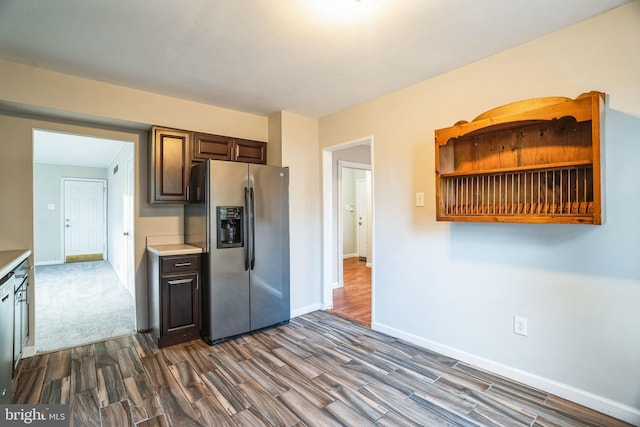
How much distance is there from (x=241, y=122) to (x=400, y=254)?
8.08ft

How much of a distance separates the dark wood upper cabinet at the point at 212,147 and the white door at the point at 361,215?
15.5 ft

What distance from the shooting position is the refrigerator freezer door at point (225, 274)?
2867mm

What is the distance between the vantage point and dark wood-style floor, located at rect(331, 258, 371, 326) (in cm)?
370

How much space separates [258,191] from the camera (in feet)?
10.4

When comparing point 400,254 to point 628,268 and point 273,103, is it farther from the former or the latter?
point 273,103

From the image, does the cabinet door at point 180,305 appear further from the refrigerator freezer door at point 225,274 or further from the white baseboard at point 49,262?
the white baseboard at point 49,262

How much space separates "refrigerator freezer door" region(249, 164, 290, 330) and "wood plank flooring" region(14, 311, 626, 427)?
0.44m

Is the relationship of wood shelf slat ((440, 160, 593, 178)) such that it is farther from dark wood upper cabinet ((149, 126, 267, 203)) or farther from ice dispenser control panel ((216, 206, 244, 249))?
dark wood upper cabinet ((149, 126, 267, 203))

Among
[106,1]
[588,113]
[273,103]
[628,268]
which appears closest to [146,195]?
[273,103]

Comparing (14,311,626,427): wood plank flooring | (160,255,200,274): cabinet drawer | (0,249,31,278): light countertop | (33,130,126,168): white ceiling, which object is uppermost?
(33,130,126,168): white ceiling

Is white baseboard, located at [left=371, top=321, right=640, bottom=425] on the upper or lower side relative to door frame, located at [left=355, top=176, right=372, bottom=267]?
lower

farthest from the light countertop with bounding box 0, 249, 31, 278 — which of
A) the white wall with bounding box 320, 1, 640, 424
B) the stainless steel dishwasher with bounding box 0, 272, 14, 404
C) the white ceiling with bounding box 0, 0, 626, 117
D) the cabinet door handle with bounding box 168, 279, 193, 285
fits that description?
the white wall with bounding box 320, 1, 640, 424

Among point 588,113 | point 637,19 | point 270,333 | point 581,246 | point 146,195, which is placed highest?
point 637,19

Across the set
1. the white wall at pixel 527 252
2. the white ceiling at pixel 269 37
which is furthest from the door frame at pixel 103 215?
the white wall at pixel 527 252
